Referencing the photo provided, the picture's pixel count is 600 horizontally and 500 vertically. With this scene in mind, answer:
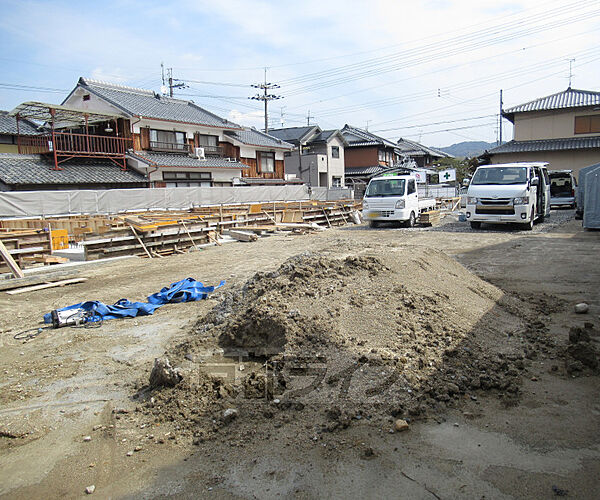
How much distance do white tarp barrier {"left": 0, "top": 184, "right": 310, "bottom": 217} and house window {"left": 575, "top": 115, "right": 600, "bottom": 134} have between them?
21.1 meters

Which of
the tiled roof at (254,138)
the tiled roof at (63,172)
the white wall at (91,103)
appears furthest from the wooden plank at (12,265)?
the tiled roof at (254,138)

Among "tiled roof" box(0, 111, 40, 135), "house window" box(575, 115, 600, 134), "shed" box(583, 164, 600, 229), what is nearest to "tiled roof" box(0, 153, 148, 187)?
"tiled roof" box(0, 111, 40, 135)

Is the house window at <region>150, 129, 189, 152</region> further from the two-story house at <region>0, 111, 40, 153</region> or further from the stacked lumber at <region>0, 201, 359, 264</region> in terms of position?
the stacked lumber at <region>0, 201, 359, 264</region>

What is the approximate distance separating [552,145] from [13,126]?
107 feet

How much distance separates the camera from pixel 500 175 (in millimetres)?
14844

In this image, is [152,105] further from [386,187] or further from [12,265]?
[12,265]

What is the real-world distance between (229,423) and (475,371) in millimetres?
→ 2054

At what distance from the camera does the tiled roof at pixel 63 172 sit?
1978 centimetres

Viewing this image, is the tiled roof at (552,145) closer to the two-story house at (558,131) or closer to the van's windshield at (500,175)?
the two-story house at (558,131)

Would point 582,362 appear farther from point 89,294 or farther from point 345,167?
point 345,167

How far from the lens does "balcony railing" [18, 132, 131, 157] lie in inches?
928

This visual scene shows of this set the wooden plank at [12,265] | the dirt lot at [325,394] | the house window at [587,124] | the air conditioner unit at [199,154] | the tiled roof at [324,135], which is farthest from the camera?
the tiled roof at [324,135]

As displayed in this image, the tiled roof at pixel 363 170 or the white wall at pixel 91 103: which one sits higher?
the white wall at pixel 91 103

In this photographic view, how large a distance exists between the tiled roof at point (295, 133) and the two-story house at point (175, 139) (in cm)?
668
